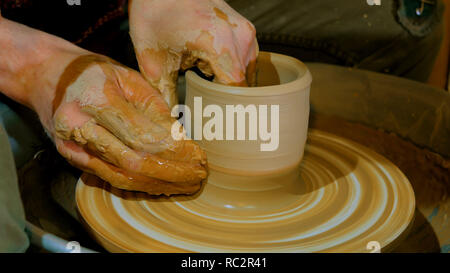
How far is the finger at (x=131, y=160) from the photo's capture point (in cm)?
90

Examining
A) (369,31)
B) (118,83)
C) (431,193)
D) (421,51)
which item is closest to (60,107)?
(118,83)

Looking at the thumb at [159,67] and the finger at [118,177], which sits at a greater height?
the thumb at [159,67]

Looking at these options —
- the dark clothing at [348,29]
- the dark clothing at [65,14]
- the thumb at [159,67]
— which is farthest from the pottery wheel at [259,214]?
the dark clothing at [348,29]

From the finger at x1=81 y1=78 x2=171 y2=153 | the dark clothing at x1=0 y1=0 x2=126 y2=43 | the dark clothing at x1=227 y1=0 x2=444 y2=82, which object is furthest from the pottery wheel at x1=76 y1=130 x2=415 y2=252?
the dark clothing at x1=227 y1=0 x2=444 y2=82

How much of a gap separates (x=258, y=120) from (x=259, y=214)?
0.20 meters

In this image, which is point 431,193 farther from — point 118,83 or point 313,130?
point 118,83

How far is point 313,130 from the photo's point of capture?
1336mm

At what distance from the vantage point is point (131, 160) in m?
0.90

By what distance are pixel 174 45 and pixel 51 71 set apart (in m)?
0.28

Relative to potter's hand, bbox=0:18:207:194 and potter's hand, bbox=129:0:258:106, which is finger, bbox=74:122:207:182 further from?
potter's hand, bbox=129:0:258:106

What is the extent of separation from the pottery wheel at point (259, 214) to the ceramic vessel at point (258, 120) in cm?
4

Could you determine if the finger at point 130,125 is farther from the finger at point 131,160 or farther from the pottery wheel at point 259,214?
the pottery wheel at point 259,214

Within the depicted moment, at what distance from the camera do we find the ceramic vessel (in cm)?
89

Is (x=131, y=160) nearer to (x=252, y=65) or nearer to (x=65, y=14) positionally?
(x=252, y=65)
